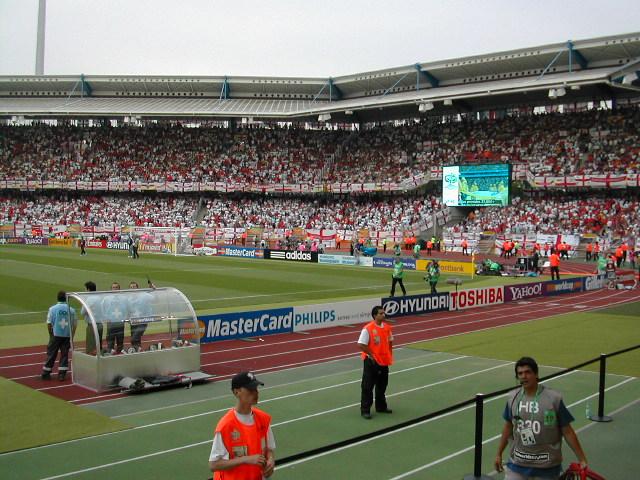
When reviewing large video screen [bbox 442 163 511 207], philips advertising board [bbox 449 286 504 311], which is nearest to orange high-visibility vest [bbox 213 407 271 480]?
philips advertising board [bbox 449 286 504 311]

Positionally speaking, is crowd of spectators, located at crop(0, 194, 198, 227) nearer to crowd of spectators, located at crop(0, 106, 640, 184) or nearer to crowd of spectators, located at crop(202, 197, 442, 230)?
crowd of spectators, located at crop(0, 106, 640, 184)

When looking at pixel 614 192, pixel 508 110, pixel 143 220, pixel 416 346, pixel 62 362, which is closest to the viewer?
pixel 62 362

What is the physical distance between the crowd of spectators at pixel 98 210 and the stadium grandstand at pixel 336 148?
0.73ft

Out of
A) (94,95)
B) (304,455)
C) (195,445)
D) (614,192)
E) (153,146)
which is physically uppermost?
(94,95)

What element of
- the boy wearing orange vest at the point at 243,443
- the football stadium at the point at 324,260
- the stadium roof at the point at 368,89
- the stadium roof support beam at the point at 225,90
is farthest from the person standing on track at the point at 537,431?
the stadium roof support beam at the point at 225,90

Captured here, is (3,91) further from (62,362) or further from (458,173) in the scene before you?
(62,362)

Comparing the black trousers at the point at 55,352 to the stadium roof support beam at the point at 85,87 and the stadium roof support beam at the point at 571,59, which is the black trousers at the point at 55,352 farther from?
the stadium roof support beam at the point at 85,87

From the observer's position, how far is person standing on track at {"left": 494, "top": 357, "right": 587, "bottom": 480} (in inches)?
211

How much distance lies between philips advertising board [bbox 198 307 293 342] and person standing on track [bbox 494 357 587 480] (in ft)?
40.1

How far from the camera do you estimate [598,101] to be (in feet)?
181

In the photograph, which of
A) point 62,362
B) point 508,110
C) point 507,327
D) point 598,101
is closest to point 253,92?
point 508,110

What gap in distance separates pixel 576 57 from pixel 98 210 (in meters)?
49.5

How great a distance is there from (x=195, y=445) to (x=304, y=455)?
169 inches

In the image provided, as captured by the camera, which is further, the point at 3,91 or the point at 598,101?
the point at 3,91
